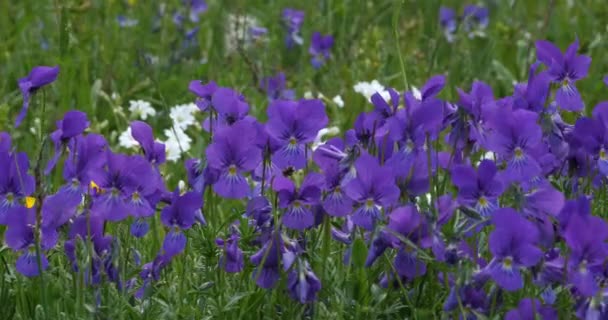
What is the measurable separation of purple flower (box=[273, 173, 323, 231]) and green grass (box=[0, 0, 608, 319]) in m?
0.18

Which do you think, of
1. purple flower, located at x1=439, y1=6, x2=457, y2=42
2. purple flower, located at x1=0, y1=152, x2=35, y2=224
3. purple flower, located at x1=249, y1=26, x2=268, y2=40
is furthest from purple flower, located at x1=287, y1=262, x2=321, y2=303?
purple flower, located at x1=439, y1=6, x2=457, y2=42

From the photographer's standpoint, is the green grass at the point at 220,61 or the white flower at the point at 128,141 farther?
the white flower at the point at 128,141

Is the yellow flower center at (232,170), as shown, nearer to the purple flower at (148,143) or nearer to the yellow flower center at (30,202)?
the purple flower at (148,143)

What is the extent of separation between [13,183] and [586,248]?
117cm

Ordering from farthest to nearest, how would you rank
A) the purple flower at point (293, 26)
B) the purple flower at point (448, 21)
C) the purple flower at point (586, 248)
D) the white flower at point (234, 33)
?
the purple flower at point (448, 21)
the purple flower at point (293, 26)
the white flower at point (234, 33)
the purple flower at point (586, 248)

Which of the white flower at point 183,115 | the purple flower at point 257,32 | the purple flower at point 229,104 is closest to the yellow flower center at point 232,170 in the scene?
the purple flower at point 229,104

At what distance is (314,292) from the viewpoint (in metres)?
2.32

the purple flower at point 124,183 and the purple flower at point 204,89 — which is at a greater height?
the purple flower at point 204,89

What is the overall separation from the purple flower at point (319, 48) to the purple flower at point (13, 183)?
8.76 ft

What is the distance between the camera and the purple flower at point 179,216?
2.43m

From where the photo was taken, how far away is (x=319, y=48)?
5062mm

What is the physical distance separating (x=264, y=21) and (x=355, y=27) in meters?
0.63

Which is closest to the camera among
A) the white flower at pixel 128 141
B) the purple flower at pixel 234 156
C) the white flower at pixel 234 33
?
the purple flower at pixel 234 156

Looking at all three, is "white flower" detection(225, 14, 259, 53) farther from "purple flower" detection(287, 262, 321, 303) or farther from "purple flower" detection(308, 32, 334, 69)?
"purple flower" detection(287, 262, 321, 303)
